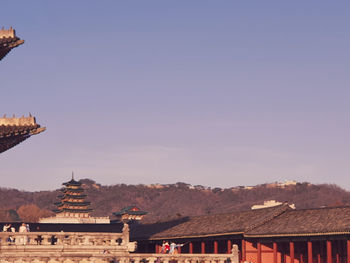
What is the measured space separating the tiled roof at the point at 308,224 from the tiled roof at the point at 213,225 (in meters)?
0.84

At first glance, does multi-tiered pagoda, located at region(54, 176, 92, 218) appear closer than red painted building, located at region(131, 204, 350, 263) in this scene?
No

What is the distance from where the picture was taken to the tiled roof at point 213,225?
60.5 m

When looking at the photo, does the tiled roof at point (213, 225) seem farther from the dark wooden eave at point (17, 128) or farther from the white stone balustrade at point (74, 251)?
the dark wooden eave at point (17, 128)

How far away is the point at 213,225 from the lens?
64250 millimetres

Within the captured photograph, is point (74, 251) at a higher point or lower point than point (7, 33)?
lower

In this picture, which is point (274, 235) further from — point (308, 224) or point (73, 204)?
point (73, 204)

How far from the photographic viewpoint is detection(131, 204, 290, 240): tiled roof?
2383 inches

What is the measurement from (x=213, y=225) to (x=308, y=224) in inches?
425

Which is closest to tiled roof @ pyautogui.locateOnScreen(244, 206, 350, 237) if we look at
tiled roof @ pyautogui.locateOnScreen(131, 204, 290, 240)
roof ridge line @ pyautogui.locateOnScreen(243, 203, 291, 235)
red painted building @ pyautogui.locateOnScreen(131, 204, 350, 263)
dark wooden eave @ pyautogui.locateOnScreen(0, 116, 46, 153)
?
red painted building @ pyautogui.locateOnScreen(131, 204, 350, 263)

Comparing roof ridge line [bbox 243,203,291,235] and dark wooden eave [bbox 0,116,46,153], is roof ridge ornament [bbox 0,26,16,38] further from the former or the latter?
roof ridge line [bbox 243,203,291,235]

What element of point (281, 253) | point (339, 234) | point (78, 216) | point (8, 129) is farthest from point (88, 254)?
point (78, 216)

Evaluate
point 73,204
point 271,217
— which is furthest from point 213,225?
point 73,204

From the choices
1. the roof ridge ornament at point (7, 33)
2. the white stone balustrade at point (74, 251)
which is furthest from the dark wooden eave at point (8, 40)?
the white stone balustrade at point (74, 251)

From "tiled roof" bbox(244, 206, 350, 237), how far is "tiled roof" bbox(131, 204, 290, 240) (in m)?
0.84
